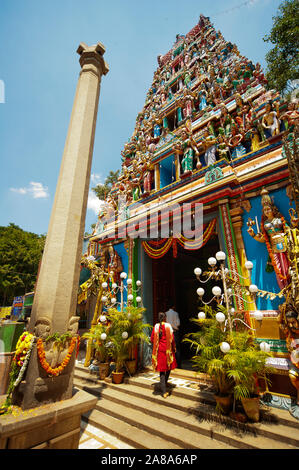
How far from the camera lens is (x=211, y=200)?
6.74 metres

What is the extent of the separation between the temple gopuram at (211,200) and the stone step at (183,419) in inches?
43.2

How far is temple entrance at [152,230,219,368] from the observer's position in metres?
8.88

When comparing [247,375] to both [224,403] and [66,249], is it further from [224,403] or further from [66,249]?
[66,249]

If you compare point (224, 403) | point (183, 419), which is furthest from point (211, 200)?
point (183, 419)

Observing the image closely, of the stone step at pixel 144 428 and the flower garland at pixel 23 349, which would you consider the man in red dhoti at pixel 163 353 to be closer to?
the stone step at pixel 144 428

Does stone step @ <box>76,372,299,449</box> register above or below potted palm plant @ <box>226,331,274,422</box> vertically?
below

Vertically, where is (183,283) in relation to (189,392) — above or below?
above

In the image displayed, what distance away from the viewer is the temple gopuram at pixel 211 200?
4.94 m

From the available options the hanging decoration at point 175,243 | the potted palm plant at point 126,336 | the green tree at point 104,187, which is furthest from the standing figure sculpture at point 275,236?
the green tree at point 104,187

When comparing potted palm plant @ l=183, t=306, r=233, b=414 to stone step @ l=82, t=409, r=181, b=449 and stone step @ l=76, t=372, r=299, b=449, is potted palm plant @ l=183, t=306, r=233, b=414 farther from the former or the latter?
stone step @ l=82, t=409, r=181, b=449

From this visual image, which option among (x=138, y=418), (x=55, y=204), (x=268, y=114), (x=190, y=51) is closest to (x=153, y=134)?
(x=190, y=51)

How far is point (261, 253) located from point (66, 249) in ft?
16.2

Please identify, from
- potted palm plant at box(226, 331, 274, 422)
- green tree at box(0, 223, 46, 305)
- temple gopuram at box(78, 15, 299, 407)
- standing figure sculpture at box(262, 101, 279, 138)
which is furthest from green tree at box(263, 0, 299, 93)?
green tree at box(0, 223, 46, 305)
